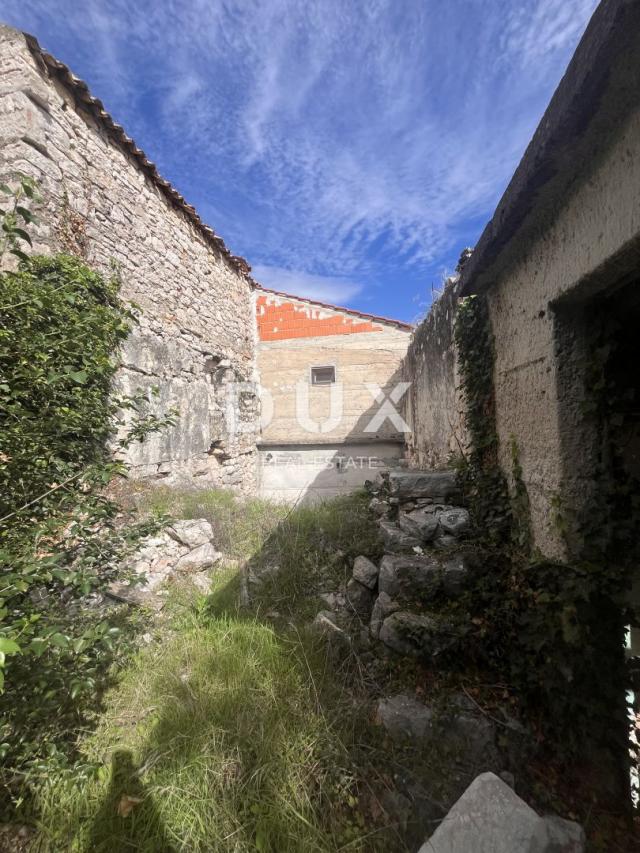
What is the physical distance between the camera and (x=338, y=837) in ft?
4.83

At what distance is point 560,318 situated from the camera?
182 centimetres

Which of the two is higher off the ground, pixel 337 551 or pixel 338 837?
pixel 337 551

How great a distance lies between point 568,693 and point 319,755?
1260 mm

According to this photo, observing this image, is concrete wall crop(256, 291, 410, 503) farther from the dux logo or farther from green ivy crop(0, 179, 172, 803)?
green ivy crop(0, 179, 172, 803)

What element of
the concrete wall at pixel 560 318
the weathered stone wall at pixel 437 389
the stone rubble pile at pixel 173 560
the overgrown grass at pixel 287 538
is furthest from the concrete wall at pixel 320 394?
the concrete wall at pixel 560 318

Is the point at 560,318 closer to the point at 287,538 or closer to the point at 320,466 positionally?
the point at 287,538

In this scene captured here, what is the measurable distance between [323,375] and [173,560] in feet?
19.1

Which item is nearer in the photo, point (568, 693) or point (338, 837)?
point (338, 837)

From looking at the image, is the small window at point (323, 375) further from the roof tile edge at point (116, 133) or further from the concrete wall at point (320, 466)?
the roof tile edge at point (116, 133)

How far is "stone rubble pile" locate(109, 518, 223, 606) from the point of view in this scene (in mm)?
3115

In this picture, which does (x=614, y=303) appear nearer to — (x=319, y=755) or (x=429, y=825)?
(x=429, y=825)

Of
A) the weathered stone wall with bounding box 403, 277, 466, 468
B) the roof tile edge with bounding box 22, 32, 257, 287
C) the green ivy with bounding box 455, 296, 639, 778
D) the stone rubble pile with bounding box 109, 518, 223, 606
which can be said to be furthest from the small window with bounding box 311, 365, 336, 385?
the green ivy with bounding box 455, 296, 639, 778

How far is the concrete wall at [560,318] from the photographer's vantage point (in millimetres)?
1349

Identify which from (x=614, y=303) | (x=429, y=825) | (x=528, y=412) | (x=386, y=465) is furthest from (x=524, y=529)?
(x=386, y=465)
